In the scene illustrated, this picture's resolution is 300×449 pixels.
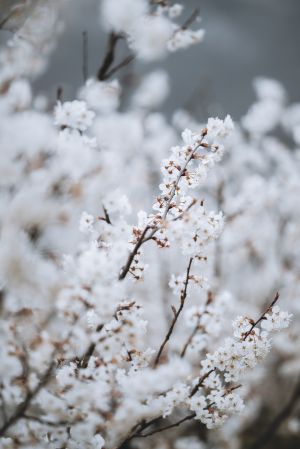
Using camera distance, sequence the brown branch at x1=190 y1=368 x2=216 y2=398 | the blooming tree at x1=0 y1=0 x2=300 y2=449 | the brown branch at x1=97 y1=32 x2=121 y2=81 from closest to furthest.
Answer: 1. the blooming tree at x1=0 y1=0 x2=300 y2=449
2. the brown branch at x1=190 y1=368 x2=216 y2=398
3. the brown branch at x1=97 y1=32 x2=121 y2=81

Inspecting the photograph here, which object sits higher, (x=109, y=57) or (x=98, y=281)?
(x=109, y=57)

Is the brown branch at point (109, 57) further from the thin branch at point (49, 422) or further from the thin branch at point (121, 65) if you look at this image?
the thin branch at point (49, 422)

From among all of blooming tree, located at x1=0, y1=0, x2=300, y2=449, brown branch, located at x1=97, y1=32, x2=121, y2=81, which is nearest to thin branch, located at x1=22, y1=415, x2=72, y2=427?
blooming tree, located at x1=0, y1=0, x2=300, y2=449

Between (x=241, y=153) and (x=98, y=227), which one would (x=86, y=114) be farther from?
(x=241, y=153)

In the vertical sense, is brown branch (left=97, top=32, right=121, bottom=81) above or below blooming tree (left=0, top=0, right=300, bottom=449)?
above

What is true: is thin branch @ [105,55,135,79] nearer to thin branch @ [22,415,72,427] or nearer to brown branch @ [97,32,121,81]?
brown branch @ [97,32,121,81]

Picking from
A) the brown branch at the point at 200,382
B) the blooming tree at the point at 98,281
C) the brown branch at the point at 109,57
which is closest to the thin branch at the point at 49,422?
the blooming tree at the point at 98,281

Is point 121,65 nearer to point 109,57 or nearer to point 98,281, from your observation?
point 109,57

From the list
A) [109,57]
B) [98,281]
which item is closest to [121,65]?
[109,57]

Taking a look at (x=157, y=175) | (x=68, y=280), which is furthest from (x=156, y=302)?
(x=68, y=280)

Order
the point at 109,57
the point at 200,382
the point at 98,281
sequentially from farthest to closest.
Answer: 1. the point at 109,57
2. the point at 200,382
3. the point at 98,281

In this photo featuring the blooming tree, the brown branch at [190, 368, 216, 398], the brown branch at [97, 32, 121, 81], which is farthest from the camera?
the brown branch at [97, 32, 121, 81]

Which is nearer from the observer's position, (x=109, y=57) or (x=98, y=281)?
(x=98, y=281)

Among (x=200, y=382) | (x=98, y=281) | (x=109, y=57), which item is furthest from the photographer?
(x=109, y=57)
